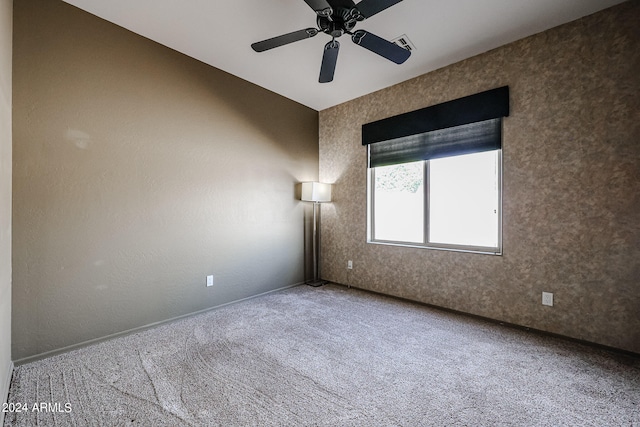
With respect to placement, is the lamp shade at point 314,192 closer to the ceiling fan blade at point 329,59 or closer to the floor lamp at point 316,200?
the floor lamp at point 316,200

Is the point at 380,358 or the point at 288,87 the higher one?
the point at 288,87

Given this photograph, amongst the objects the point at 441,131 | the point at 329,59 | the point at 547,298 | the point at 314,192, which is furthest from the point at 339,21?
the point at 547,298

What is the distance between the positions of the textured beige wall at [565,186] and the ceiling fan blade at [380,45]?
3.95ft

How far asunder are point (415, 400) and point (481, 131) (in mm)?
2618

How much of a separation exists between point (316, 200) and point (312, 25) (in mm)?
2085

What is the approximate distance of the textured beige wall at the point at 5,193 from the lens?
161cm

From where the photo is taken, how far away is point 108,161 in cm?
235

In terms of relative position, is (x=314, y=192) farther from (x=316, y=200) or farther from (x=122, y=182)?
(x=122, y=182)

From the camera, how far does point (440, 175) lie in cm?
324

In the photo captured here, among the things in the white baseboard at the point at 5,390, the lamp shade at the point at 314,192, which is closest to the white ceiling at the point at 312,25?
the lamp shade at the point at 314,192

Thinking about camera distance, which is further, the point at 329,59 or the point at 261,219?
the point at 261,219

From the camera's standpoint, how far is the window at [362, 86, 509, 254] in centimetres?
281

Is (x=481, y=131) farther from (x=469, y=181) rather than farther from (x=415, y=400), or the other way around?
(x=415, y=400)

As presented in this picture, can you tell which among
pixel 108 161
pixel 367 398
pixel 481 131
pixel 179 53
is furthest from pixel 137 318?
pixel 481 131
